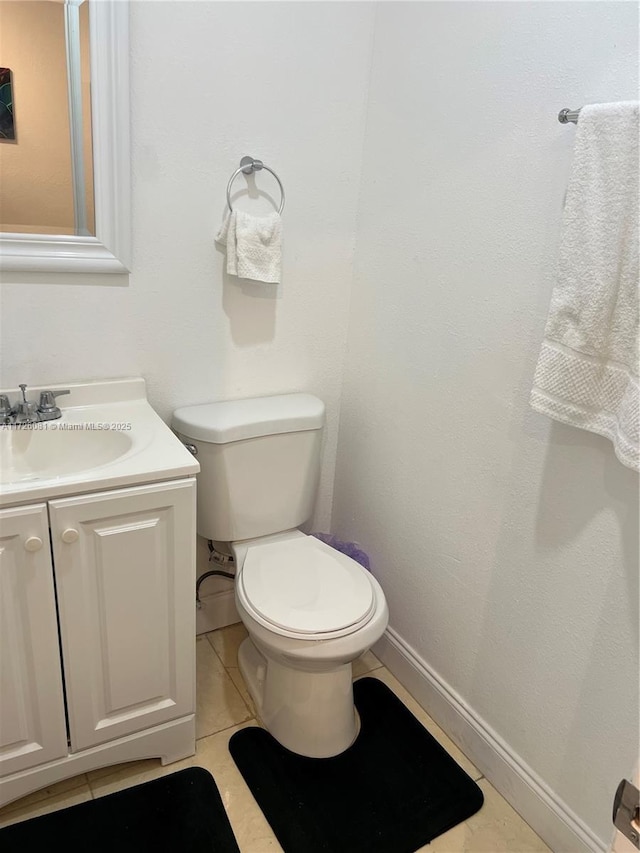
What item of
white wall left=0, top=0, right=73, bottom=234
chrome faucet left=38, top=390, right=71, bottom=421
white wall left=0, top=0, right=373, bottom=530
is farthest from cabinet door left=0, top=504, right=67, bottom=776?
white wall left=0, top=0, right=73, bottom=234

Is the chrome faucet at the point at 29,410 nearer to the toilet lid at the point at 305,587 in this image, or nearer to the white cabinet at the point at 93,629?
the white cabinet at the point at 93,629

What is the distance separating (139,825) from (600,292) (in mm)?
1467

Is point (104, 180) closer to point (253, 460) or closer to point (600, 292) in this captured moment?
point (253, 460)

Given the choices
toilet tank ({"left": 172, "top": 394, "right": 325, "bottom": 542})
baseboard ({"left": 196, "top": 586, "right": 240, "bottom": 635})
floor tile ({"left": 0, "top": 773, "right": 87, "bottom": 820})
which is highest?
toilet tank ({"left": 172, "top": 394, "right": 325, "bottom": 542})

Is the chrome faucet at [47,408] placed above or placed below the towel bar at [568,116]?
below

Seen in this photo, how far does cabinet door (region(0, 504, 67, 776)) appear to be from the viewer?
3.72ft

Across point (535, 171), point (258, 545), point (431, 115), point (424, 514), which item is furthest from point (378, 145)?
point (258, 545)

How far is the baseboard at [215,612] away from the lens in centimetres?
193

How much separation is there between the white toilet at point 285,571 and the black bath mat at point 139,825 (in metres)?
0.26

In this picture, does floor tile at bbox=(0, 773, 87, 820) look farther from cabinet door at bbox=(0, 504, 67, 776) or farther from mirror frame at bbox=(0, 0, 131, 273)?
mirror frame at bbox=(0, 0, 131, 273)

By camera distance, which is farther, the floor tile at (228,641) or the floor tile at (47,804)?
the floor tile at (228,641)

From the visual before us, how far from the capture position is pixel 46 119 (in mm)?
1317

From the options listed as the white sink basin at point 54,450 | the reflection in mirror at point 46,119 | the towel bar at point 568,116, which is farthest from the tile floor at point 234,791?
the towel bar at point 568,116

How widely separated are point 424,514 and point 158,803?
952mm
